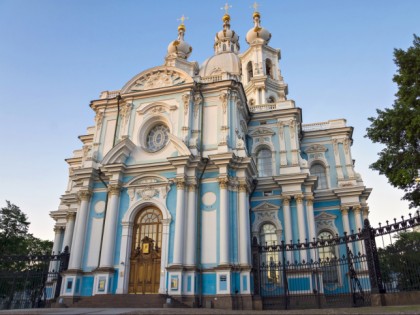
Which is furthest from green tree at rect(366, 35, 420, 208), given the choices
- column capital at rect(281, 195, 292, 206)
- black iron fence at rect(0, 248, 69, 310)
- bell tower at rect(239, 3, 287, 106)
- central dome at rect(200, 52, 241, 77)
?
central dome at rect(200, 52, 241, 77)

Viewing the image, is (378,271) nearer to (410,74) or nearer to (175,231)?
(410,74)

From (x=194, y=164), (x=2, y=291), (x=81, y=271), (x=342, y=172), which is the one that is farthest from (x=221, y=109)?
(x=2, y=291)

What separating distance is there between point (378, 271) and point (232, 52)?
32309 mm

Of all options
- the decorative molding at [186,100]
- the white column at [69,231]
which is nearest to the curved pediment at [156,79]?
the decorative molding at [186,100]

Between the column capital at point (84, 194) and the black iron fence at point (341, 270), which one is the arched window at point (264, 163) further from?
the column capital at point (84, 194)

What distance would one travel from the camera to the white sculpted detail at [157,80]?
23.9 metres

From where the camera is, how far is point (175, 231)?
18.7 m

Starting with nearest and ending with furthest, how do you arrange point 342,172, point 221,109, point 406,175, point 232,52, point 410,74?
point 406,175
point 410,74
point 221,109
point 342,172
point 232,52

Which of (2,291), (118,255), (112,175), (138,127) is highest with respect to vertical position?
(138,127)

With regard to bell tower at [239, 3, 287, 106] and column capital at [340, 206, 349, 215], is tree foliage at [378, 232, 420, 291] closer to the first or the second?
column capital at [340, 206, 349, 215]

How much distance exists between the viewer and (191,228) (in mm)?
18781

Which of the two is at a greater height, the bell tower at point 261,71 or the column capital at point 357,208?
the bell tower at point 261,71

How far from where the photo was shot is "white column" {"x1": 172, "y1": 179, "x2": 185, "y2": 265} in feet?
59.1

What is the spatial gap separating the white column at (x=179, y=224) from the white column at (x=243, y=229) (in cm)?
292
